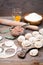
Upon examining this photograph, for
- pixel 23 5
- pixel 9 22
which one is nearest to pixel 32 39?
pixel 9 22

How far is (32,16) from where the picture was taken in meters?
1.48

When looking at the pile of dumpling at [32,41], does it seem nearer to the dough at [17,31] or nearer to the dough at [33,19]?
the dough at [17,31]

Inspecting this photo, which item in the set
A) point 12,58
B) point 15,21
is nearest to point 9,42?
point 12,58

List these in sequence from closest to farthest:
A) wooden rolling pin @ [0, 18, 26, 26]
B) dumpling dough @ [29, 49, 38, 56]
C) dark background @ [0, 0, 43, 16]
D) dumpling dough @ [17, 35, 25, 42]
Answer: dumpling dough @ [29, 49, 38, 56] < dumpling dough @ [17, 35, 25, 42] < wooden rolling pin @ [0, 18, 26, 26] < dark background @ [0, 0, 43, 16]

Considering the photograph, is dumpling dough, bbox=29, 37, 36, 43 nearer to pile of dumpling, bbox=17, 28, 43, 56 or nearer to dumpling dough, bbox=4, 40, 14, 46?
pile of dumpling, bbox=17, 28, 43, 56

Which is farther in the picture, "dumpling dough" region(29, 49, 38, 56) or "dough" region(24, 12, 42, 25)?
"dough" region(24, 12, 42, 25)

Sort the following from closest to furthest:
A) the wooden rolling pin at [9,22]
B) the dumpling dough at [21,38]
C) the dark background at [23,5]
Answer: the dumpling dough at [21,38]
the wooden rolling pin at [9,22]
the dark background at [23,5]

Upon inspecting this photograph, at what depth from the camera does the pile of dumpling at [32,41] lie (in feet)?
3.59

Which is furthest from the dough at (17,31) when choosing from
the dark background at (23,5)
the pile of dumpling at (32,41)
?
the dark background at (23,5)

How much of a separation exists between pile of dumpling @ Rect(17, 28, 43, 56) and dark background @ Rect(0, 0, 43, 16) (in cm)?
55

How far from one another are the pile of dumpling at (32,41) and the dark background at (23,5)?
21.7 inches

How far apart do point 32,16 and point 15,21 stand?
0.15 m

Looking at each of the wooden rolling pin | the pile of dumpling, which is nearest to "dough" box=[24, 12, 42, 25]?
the wooden rolling pin

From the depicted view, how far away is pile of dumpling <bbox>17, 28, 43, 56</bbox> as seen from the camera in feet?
3.59
